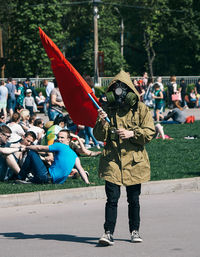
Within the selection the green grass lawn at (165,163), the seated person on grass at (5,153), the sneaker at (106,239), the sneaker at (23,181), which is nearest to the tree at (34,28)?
the green grass lawn at (165,163)

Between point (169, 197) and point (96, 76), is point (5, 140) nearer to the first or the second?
point (169, 197)

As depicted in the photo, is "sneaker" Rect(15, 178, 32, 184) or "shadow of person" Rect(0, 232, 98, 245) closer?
"shadow of person" Rect(0, 232, 98, 245)

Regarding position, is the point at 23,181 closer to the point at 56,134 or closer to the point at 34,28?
the point at 56,134

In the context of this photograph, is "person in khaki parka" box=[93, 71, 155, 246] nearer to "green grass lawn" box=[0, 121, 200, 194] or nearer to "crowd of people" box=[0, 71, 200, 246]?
"crowd of people" box=[0, 71, 200, 246]

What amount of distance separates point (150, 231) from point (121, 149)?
4.14ft

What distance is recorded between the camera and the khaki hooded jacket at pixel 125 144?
22.6 ft

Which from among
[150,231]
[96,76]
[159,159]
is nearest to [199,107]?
[96,76]

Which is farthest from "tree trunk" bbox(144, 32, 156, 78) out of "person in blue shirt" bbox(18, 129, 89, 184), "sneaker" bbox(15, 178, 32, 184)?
"person in blue shirt" bbox(18, 129, 89, 184)

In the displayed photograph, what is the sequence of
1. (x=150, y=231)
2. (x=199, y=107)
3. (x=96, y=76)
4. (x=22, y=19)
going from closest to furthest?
(x=150, y=231) < (x=199, y=107) < (x=96, y=76) < (x=22, y=19)

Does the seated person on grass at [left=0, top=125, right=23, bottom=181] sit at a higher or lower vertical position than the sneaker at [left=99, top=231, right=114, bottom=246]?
higher

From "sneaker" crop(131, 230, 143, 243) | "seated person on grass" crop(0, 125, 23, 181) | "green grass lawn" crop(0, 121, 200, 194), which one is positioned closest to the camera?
"sneaker" crop(131, 230, 143, 243)

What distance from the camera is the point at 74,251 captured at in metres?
6.85

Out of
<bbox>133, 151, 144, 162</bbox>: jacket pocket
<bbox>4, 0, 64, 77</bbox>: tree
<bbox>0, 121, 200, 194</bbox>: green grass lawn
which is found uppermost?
<bbox>4, 0, 64, 77</bbox>: tree

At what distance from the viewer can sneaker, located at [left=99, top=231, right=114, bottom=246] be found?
6.94 metres
